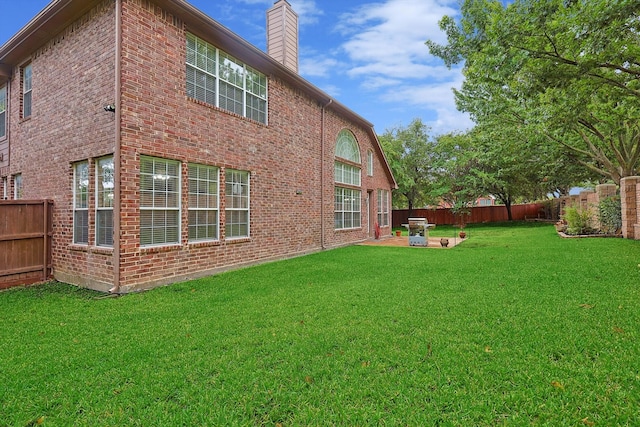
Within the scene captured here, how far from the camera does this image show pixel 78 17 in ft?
23.2

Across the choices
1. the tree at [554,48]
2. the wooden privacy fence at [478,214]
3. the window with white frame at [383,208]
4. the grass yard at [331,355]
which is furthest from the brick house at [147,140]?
the wooden privacy fence at [478,214]

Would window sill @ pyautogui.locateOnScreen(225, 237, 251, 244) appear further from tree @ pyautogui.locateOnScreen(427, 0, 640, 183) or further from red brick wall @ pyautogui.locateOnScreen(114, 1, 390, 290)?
tree @ pyautogui.locateOnScreen(427, 0, 640, 183)

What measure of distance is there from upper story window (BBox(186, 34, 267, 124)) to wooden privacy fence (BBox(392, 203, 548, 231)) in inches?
893

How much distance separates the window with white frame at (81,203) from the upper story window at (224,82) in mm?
2937

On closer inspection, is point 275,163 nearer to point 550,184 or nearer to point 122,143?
→ point 122,143

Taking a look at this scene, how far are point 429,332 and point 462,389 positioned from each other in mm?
1237

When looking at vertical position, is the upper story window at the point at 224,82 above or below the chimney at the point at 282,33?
below

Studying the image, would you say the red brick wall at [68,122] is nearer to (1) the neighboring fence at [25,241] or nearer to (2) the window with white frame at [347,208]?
(1) the neighboring fence at [25,241]

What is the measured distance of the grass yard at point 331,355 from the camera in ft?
8.00

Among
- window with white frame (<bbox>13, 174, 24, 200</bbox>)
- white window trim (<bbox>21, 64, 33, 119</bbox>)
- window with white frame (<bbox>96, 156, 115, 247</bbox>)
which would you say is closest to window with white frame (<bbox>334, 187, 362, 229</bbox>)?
window with white frame (<bbox>96, 156, 115, 247</bbox>)

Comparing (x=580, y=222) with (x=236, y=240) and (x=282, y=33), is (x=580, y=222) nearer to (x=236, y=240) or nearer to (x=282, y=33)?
(x=236, y=240)

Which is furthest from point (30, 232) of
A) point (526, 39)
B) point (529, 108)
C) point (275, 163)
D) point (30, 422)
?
point (529, 108)

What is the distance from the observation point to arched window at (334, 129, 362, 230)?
13.9m

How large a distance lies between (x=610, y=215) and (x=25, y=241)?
62.9 ft
